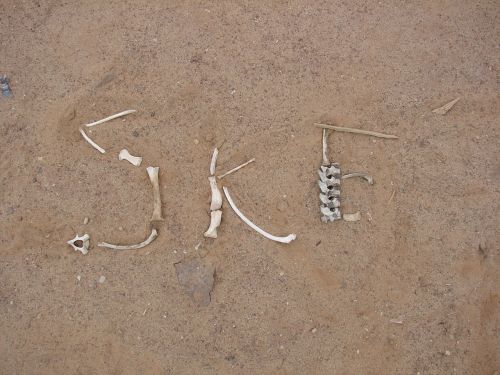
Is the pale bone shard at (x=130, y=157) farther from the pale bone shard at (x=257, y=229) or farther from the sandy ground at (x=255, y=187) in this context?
the pale bone shard at (x=257, y=229)

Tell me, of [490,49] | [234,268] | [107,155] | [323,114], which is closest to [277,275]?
[234,268]

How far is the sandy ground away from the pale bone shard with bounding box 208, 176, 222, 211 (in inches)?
4.5

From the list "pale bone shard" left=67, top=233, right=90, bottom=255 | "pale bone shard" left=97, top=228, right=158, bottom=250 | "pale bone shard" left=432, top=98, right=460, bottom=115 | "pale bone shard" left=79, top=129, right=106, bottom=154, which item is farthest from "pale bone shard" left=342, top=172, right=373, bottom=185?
"pale bone shard" left=67, top=233, right=90, bottom=255

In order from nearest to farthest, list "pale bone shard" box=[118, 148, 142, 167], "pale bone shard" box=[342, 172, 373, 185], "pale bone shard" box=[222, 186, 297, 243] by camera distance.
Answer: "pale bone shard" box=[222, 186, 297, 243] < "pale bone shard" box=[342, 172, 373, 185] < "pale bone shard" box=[118, 148, 142, 167]

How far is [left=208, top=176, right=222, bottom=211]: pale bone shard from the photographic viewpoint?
409 centimetres

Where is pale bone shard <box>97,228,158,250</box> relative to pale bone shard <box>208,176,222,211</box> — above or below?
below

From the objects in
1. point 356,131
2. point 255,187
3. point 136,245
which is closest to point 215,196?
point 255,187

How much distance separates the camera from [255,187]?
4.20m

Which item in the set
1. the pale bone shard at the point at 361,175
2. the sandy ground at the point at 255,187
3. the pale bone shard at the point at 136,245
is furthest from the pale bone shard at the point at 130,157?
the pale bone shard at the point at 361,175

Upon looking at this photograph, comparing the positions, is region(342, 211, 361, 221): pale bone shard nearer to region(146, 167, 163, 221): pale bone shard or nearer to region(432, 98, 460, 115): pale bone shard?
region(432, 98, 460, 115): pale bone shard

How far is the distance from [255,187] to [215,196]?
0.37m

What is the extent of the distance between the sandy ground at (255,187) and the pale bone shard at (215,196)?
114 mm

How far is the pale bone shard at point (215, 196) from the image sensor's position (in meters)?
4.09

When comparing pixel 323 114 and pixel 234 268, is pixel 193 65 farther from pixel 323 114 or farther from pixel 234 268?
pixel 234 268
